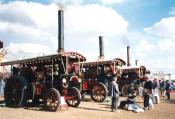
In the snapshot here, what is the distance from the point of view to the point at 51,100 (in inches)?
548

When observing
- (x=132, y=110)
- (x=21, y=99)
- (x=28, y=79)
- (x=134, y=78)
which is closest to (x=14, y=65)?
(x=28, y=79)

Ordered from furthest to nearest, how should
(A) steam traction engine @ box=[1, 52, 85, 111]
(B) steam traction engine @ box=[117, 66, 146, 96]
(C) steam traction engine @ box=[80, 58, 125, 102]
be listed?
1. (B) steam traction engine @ box=[117, 66, 146, 96]
2. (C) steam traction engine @ box=[80, 58, 125, 102]
3. (A) steam traction engine @ box=[1, 52, 85, 111]

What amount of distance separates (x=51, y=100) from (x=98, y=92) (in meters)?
5.86

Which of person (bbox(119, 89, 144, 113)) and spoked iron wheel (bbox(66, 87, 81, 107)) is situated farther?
spoked iron wheel (bbox(66, 87, 81, 107))

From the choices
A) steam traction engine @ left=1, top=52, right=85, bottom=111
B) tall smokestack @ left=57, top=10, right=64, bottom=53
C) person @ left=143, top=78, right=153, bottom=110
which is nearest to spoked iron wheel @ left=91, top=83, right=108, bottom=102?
steam traction engine @ left=1, top=52, right=85, bottom=111

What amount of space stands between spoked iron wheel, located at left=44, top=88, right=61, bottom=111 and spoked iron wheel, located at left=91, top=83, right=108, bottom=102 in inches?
216

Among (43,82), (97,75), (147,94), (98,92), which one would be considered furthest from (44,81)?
(97,75)

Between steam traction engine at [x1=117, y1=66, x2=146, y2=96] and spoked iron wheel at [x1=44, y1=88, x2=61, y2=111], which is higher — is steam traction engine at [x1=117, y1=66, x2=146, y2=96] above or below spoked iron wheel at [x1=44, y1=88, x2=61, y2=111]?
above

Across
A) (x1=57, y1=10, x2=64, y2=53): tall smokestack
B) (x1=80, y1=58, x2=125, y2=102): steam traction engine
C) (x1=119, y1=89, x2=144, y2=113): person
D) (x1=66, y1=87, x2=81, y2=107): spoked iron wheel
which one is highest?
(x1=57, y1=10, x2=64, y2=53): tall smokestack

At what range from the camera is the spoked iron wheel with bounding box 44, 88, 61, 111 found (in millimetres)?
13535

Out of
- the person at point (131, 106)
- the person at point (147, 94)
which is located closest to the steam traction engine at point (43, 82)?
the person at point (131, 106)

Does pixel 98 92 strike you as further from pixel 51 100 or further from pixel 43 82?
pixel 51 100

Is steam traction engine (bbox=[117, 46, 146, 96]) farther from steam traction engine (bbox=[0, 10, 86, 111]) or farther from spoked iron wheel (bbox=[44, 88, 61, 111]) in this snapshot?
spoked iron wheel (bbox=[44, 88, 61, 111])

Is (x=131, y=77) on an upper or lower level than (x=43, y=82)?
upper
